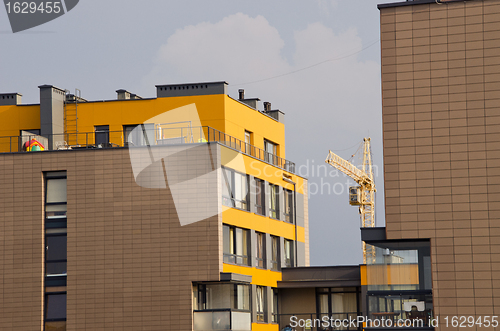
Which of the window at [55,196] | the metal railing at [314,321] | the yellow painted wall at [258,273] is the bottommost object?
the metal railing at [314,321]

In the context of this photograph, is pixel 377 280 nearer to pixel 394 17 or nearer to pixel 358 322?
pixel 394 17

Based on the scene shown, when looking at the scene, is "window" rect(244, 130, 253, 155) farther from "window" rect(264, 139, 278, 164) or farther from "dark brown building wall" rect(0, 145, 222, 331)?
"dark brown building wall" rect(0, 145, 222, 331)

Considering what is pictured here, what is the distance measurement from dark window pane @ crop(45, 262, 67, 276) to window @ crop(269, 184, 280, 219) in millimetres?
13927

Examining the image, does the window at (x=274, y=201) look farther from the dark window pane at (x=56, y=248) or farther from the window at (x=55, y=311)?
the window at (x=55, y=311)

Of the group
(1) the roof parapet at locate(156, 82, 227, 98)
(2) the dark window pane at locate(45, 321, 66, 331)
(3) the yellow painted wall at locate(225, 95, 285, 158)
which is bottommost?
(2) the dark window pane at locate(45, 321, 66, 331)

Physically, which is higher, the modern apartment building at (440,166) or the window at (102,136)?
the window at (102,136)

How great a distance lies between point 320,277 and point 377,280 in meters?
19.1

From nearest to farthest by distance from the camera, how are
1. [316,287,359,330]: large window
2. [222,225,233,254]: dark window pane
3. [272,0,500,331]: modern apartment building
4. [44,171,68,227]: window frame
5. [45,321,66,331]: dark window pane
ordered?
[272,0,500,331]: modern apartment building
[45,321,66,331]: dark window pane
[44,171,68,227]: window frame
[222,225,233,254]: dark window pane
[316,287,359,330]: large window

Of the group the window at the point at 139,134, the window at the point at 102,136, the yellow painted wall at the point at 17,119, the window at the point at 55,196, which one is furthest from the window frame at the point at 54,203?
the yellow painted wall at the point at 17,119

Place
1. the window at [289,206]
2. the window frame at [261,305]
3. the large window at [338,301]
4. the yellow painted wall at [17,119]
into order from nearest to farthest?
1. the window frame at [261,305]
2. the large window at [338,301]
3. the yellow painted wall at [17,119]
4. the window at [289,206]

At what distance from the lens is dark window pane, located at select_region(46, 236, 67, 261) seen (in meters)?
39.6

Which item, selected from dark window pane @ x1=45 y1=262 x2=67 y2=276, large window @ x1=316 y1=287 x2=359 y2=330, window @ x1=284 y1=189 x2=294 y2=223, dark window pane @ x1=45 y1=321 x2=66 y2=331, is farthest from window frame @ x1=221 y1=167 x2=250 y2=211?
dark window pane @ x1=45 y1=321 x2=66 y2=331

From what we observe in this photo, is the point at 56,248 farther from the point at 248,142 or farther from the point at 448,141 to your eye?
the point at 448,141

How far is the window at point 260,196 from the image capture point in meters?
45.7
